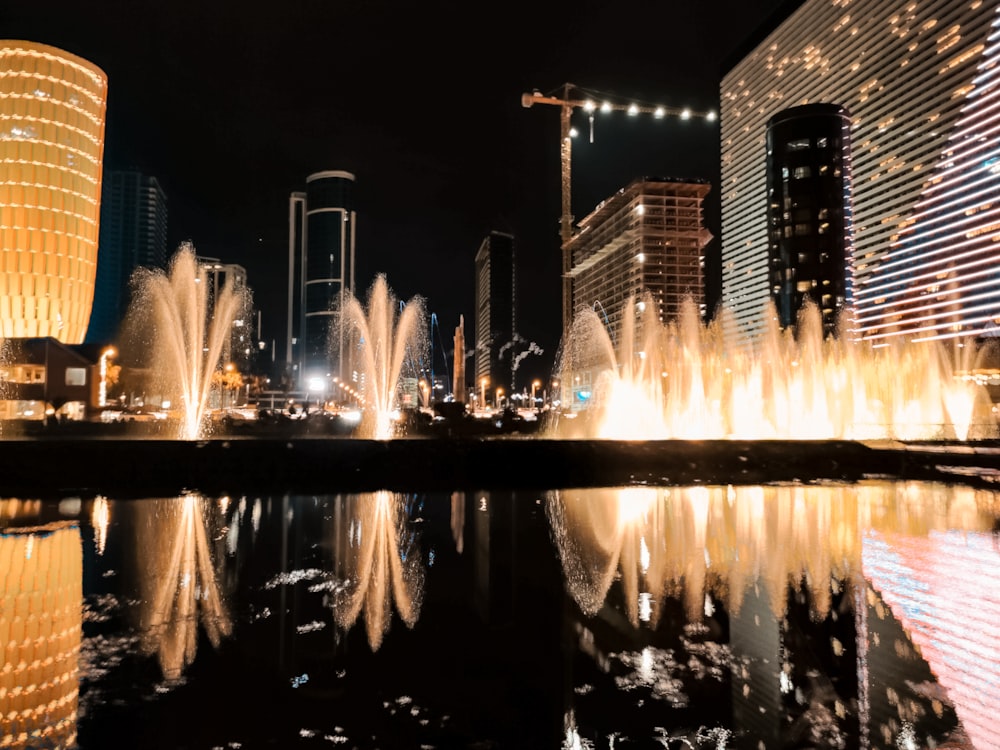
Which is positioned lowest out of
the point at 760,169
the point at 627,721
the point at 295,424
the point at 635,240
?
the point at 627,721

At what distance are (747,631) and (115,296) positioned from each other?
632 feet

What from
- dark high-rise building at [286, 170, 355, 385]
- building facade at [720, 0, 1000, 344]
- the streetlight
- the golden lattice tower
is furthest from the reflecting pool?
dark high-rise building at [286, 170, 355, 385]

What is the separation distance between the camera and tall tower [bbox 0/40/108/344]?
72.9 metres

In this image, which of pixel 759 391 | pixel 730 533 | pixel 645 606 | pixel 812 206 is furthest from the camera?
pixel 812 206

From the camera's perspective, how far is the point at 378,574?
27.6ft

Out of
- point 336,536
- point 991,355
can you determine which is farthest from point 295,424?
point 991,355

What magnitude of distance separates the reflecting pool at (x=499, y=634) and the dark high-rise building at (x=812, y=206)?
318 feet

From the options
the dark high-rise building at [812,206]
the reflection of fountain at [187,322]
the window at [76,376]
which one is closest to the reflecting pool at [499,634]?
the reflection of fountain at [187,322]

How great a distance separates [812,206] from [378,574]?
105404mm

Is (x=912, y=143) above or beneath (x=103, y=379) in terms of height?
above

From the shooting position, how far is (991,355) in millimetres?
57781

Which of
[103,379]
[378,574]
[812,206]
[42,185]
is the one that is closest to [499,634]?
[378,574]

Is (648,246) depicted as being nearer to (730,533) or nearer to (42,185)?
(42,185)

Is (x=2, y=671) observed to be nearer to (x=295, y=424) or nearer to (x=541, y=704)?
(x=541, y=704)
